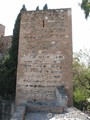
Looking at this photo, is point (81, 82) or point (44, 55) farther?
point (81, 82)

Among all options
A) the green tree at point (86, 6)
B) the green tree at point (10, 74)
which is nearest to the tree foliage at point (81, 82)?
the green tree at point (10, 74)

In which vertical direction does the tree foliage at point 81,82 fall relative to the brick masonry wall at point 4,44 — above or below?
below

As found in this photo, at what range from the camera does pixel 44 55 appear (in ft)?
37.8

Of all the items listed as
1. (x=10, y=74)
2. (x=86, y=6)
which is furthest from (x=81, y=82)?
(x=86, y=6)

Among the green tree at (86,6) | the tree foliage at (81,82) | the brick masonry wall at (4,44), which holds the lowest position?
the tree foliage at (81,82)

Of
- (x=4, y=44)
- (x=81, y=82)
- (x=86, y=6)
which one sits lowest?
(x=81, y=82)

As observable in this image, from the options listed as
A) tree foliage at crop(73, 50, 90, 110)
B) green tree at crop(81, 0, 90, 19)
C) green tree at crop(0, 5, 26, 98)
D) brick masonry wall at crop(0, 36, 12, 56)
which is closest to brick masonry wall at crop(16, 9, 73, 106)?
green tree at crop(81, 0, 90, 19)

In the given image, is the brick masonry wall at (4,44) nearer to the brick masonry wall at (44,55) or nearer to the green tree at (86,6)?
the brick masonry wall at (44,55)

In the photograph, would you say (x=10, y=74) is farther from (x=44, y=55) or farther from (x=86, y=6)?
(x=86, y=6)

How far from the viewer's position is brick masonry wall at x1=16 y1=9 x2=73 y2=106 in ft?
36.8

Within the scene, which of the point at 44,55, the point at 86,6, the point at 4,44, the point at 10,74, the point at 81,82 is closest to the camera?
the point at 86,6

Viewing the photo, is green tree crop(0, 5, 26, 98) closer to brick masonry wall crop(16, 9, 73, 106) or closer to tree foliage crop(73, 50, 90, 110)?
brick masonry wall crop(16, 9, 73, 106)

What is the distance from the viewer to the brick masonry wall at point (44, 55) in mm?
11203

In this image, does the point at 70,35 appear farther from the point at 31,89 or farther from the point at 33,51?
the point at 31,89
